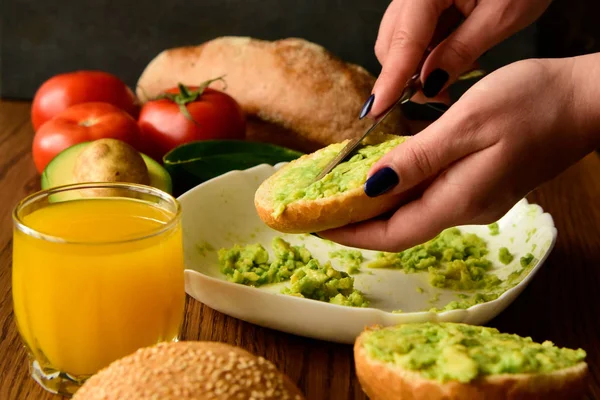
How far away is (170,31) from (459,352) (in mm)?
2657

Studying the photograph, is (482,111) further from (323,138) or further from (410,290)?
(323,138)

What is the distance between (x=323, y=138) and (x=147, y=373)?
70.7 inches

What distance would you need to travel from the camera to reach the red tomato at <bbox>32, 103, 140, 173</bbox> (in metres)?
2.53

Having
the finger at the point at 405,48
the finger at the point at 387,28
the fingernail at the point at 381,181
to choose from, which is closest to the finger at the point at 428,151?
the fingernail at the point at 381,181

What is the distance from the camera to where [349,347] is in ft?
5.20

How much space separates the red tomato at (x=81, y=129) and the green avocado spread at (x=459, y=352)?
4.90 ft

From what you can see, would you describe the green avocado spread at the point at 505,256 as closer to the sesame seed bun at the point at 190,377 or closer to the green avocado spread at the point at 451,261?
the green avocado spread at the point at 451,261

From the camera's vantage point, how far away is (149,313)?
1388 mm

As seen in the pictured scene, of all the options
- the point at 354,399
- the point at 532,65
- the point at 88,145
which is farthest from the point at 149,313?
the point at 88,145

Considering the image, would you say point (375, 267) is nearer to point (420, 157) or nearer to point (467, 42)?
point (420, 157)

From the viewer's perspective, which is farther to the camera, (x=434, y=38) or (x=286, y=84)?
(x=286, y=84)

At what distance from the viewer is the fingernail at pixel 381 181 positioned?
1.50 metres

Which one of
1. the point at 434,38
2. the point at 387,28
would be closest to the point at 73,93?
the point at 387,28

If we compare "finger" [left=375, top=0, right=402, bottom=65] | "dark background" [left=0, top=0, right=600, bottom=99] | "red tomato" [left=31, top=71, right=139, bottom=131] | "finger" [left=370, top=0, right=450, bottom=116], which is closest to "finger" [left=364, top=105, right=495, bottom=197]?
"finger" [left=370, top=0, right=450, bottom=116]
